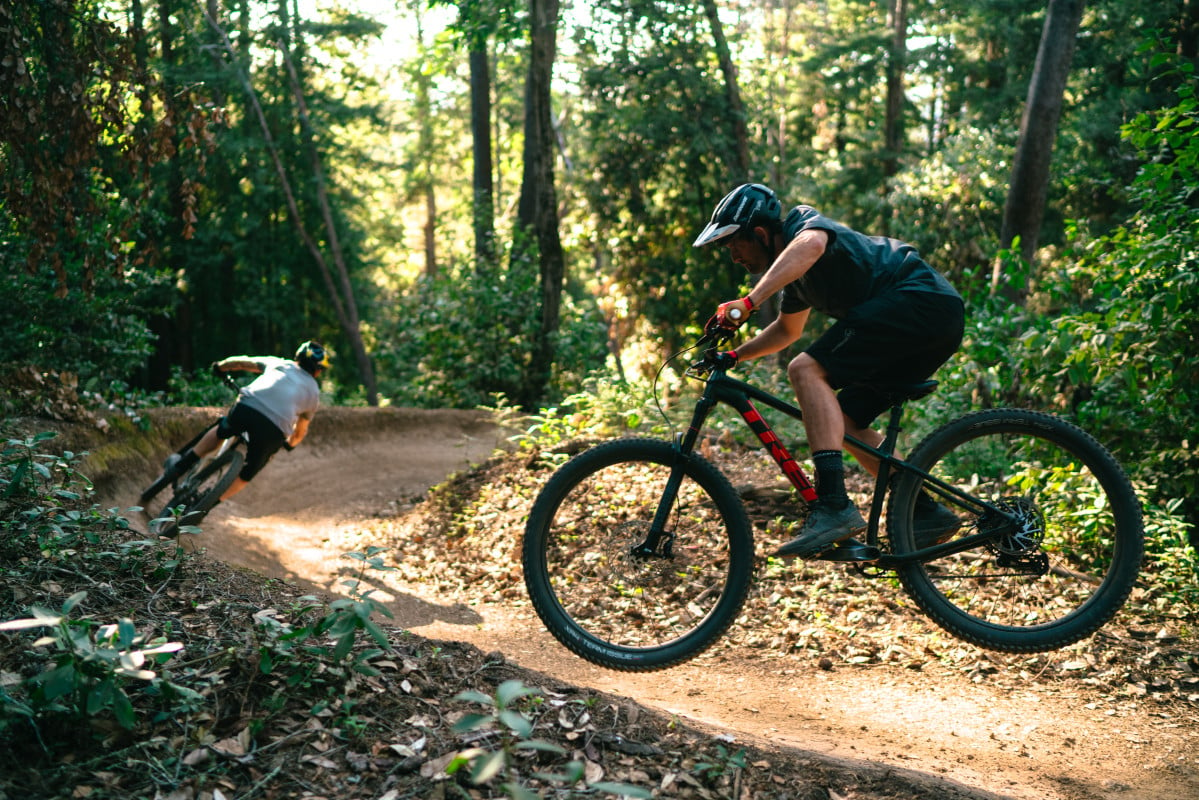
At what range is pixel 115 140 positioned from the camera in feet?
20.8

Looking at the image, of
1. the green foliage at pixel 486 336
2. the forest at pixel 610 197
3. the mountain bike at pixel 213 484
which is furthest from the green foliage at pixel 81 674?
the green foliage at pixel 486 336

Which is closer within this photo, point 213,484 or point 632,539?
point 632,539

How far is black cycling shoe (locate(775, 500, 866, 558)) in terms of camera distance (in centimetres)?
404

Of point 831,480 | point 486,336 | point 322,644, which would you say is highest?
point 831,480

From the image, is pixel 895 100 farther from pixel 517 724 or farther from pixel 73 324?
pixel 517 724

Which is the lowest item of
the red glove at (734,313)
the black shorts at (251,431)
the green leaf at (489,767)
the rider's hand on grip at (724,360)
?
the black shorts at (251,431)

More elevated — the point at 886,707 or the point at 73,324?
the point at 73,324


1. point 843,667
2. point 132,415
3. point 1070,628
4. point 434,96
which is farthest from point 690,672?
point 434,96

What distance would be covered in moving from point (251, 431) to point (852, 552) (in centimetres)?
571

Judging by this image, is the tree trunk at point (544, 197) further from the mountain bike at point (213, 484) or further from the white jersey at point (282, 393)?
the mountain bike at point (213, 484)

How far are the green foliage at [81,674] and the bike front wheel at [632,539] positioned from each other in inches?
72.4

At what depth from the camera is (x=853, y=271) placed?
425cm

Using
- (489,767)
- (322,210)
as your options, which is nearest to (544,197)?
(322,210)

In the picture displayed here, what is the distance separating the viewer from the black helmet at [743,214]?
13.9ft
